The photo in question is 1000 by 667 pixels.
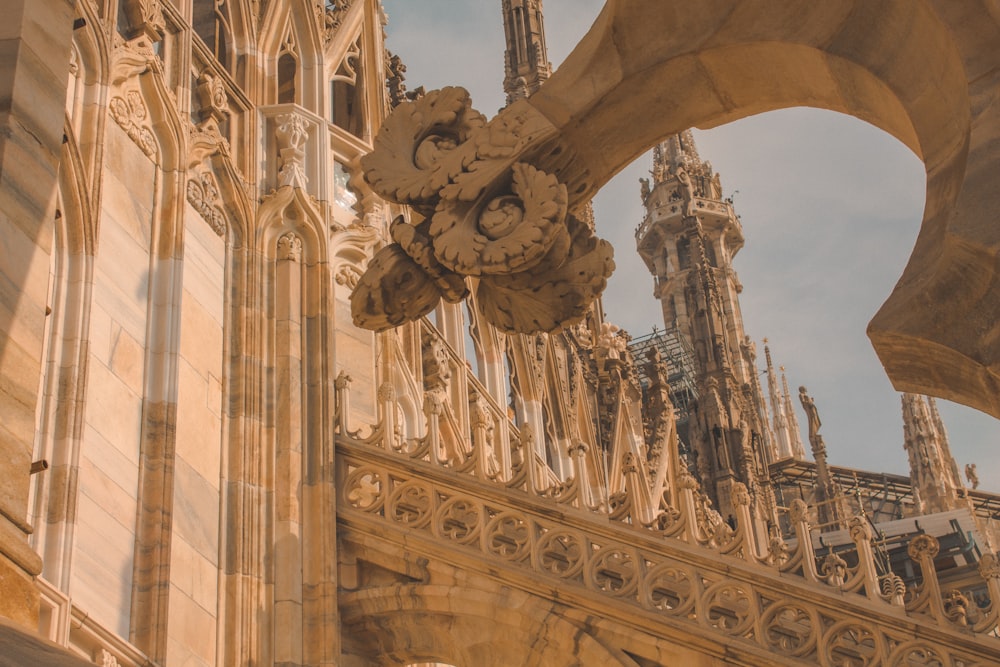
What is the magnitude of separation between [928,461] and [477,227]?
45341 millimetres

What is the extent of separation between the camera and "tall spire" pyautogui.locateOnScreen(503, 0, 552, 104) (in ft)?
89.0

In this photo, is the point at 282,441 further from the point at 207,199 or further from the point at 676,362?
the point at 676,362

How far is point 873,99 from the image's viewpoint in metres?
3.46

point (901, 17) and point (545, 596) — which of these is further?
point (545, 596)

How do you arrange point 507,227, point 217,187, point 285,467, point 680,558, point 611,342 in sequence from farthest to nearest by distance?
point 611,342 < point 217,187 < point 285,467 < point 680,558 < point 507,227

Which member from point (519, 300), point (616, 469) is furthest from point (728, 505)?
point (519, 300)

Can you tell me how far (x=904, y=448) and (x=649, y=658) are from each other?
41307mm

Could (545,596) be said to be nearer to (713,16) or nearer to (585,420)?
(713,16)

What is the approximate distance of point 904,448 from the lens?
48719 millimetres

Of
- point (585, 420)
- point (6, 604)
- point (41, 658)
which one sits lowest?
point (41, 658)

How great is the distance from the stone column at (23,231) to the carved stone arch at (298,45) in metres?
7.15

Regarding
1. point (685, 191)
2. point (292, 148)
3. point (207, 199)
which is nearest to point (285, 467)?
point (207, 199)

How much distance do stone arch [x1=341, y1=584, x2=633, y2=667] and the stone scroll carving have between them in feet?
18.2

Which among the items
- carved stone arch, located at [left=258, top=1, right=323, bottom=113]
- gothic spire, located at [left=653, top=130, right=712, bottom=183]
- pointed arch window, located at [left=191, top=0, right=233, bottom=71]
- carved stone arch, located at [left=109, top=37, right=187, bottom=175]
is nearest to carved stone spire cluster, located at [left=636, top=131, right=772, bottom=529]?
gothic spire, located at [left=653, top=130, right=712, bottom=183]
